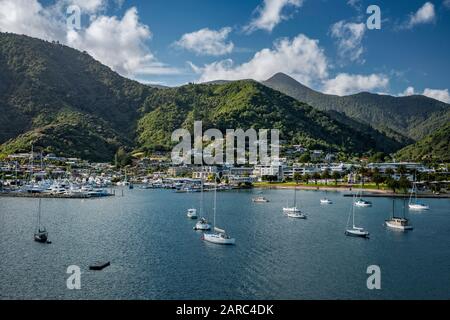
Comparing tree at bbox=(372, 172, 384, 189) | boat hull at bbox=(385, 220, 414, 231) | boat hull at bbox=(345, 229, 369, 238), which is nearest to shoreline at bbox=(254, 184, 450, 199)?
tree at bbox=(372, 172, 384, 189)

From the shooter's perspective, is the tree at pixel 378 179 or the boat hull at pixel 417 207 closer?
the boat hull at pixel 417 207

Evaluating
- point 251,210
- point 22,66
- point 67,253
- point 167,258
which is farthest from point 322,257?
point 22,66

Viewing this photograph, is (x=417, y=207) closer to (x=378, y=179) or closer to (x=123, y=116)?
(x=378, y=179)

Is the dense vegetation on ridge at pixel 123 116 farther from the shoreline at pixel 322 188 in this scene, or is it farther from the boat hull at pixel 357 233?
the boat hull at pixel 357 233

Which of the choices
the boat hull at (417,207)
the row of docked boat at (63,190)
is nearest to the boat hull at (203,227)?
the boat hull at (417,207)

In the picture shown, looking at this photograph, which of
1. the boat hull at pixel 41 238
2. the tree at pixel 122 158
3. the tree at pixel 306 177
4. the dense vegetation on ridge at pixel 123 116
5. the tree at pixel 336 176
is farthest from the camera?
the dense vegetation on ridge at pixel 123 116

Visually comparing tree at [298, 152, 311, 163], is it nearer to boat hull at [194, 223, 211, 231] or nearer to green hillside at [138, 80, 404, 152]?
green hillside at [138, 80, 404, 152]
